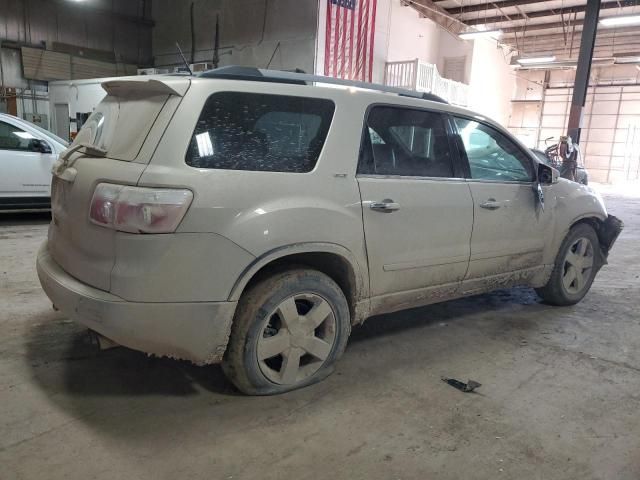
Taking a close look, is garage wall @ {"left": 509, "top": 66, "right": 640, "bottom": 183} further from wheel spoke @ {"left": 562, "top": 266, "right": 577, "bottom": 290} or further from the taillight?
the taillight

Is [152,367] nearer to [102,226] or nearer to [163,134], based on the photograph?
[102,226]

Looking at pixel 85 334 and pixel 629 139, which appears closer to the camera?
pixel 85 334

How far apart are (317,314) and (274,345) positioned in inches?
11.7

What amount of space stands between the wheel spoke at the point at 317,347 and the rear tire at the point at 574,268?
242cm

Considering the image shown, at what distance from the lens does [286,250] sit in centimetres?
249

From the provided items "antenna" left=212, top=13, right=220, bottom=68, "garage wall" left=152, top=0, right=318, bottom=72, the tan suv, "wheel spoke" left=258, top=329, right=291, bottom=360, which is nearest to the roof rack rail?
the tan suv

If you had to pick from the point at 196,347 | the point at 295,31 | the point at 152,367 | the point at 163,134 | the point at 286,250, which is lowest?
the point at 152,367

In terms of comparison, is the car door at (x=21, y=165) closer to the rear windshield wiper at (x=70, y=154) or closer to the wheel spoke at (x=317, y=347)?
the rear windshield wiper at (x=70, y=154)

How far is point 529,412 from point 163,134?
236 centimetres

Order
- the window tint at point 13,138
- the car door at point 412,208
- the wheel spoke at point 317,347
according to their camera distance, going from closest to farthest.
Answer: the wheel spoke at point 317,347, the car door at point 412,208, the window tint at point 13,138

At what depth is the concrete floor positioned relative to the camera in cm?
217

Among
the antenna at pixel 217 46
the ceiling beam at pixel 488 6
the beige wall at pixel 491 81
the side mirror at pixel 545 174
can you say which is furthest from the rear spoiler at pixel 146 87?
the beige wall at pixel 491 81

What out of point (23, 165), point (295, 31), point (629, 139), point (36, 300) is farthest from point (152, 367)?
point (629, 139)

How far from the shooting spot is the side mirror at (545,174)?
12.5 feet
